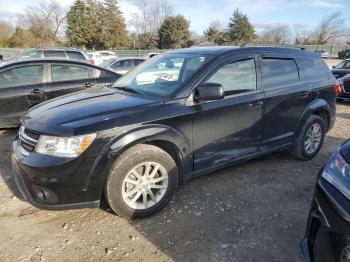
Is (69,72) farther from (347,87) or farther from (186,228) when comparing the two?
(347,87)

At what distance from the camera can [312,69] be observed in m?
4.88

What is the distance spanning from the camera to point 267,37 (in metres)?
70.8

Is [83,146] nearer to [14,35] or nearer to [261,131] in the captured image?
[261,131]

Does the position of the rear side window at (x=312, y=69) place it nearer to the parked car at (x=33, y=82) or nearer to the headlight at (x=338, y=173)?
the headlight at (x=338, y=173)

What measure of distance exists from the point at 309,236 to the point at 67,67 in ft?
18.1

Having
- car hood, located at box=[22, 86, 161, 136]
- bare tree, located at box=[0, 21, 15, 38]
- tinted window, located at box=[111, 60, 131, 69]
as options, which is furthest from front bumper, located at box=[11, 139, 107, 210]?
bare tree, located at box=[0, 21, 15, 38]

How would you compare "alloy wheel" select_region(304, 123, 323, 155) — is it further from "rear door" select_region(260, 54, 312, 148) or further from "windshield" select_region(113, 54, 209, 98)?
"windshield" select_region(113, 54, 209, 98)

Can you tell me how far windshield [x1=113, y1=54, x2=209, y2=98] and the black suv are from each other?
0.02 m

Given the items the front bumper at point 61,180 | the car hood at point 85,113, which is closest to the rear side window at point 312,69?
the car hood at point 85,113

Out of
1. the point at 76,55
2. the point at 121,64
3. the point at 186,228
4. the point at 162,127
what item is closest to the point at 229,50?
the point at 162,127

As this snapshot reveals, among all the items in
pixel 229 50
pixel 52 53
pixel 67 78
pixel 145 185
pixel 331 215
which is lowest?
pixel 145 185

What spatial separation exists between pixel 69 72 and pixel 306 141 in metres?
4.57

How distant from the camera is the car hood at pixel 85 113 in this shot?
9.39 feet

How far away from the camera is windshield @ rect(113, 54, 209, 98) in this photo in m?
3.58
